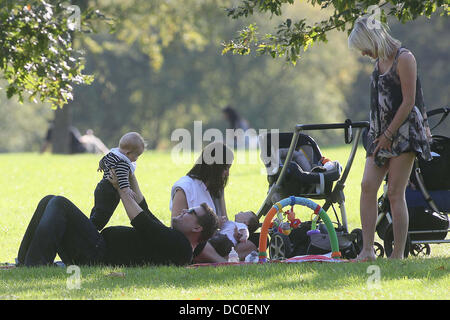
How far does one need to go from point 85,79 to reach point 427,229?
13.9ft

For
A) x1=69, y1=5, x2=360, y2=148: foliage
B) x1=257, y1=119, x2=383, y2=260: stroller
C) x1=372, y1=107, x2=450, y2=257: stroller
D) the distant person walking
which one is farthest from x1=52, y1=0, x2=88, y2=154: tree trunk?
x1=372, y1=107, x2=450, y2=257: stroller

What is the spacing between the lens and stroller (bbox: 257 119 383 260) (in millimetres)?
7566

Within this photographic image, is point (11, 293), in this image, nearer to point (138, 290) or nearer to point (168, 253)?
point (138, 290)

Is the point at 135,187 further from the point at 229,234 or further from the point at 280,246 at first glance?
the point at 280,246

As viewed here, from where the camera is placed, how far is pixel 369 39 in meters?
6.88

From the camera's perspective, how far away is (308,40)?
919cm

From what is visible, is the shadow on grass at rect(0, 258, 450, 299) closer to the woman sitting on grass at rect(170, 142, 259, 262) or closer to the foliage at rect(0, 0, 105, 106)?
the woman sitting on grass at rect(170, 142, 259, 262)

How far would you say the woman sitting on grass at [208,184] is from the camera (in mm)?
7852

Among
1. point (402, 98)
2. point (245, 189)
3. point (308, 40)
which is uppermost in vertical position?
point (308, 40)

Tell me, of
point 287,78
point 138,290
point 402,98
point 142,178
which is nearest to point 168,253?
point 138,290

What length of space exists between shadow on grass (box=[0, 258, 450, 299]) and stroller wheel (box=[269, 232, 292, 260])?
687 millimetres

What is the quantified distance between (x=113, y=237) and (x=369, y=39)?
2.48 meters

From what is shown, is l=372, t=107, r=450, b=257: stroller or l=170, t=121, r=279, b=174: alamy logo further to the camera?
l=170, t=121, r=279, b=174: alamy logo

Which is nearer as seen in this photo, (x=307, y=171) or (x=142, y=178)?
(x=307, y=171)
